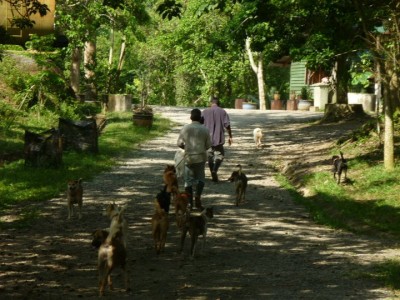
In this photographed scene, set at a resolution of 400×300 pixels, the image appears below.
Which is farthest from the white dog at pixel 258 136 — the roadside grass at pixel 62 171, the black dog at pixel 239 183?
the black dog at pixel 239 183

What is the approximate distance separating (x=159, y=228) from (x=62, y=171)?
8.94 m

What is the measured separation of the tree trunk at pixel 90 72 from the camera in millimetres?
41944

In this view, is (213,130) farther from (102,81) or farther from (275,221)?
(102,81)

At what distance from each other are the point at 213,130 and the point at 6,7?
9.37m

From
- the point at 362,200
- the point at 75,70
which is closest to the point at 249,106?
the point at 75,70

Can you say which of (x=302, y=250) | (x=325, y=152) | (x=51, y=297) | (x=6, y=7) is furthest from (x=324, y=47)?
(x=51, y=297)

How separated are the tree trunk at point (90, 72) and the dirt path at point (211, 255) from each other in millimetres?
23460

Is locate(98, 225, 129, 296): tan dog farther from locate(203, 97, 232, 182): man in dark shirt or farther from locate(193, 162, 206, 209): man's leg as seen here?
locate(203, 97, 232, 182): man in dark shirt

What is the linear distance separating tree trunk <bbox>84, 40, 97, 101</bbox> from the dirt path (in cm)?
2346

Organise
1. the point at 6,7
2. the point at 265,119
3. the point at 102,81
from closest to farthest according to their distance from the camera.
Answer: the point at 6,7 < the point at 265,119 < the point at 102,81

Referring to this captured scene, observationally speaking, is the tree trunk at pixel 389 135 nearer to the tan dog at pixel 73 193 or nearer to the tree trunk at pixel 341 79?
the tan dog at pixel 73 193

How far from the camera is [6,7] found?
23.8 m

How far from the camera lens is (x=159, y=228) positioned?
1091cm

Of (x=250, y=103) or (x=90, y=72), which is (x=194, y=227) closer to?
(x=90, y=72)
